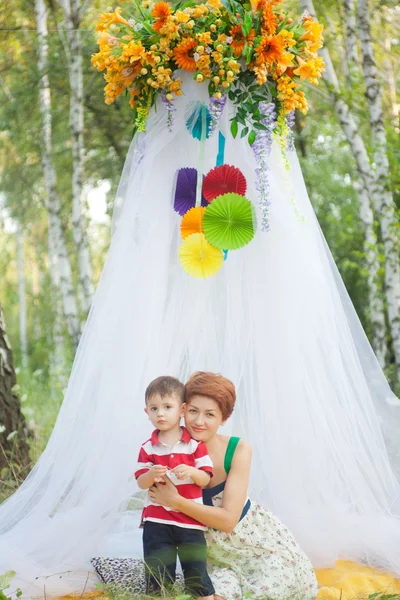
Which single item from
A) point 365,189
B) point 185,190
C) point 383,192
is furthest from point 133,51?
point 365,189

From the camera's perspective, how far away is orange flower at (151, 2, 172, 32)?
10.4 feet

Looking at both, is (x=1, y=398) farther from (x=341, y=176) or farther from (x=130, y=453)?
(x=341, y=176)

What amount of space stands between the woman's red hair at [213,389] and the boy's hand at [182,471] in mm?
273

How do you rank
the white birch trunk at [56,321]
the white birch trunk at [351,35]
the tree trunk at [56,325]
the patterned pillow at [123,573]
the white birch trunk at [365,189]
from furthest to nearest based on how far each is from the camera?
1. the white birch trunk at [56,321]
2. the tree trunk at [56,325]
3. the white birch trunk at [351,35]
4. the white birch trunk at [365,189]
5. the patterned pillow at [123,573]

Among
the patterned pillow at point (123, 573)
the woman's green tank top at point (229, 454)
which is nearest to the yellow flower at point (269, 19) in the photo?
the woman's green tank top at point (229, 454)

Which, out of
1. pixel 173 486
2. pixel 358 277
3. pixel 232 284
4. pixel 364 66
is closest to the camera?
pixel 173 486

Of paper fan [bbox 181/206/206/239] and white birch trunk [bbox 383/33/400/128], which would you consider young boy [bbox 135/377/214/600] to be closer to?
paper fan [bbox 181/206/206/239]

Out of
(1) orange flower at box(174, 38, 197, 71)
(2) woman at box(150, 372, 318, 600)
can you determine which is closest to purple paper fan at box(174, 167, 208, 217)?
(1) orange flower at box(174, 38, 197, 71)

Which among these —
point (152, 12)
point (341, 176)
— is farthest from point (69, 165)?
point (152, 12)

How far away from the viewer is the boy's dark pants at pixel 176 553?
2621 mm

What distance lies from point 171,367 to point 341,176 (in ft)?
23.8

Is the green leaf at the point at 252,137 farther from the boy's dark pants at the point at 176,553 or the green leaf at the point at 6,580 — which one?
the green leaf at the point at 6,580

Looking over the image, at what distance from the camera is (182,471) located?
2.56 metres

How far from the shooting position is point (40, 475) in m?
A: 3.31
